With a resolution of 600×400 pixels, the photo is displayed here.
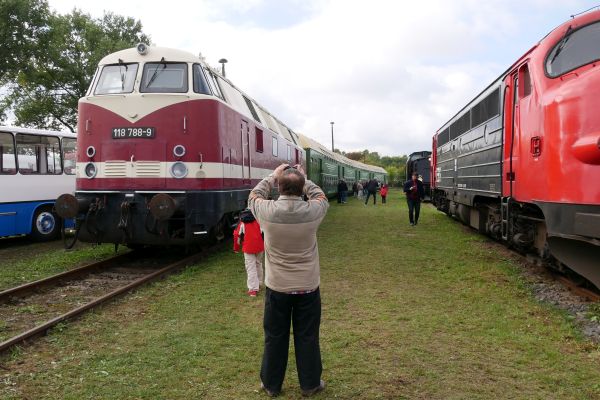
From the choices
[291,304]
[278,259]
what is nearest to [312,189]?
[278,259]

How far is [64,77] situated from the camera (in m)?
33.4

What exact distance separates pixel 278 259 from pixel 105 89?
21.5ft

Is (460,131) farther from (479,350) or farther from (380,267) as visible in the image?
(479,350)

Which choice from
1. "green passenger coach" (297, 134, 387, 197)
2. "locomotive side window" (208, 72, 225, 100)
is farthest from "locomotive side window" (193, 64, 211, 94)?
"green passenger coach" (297, 134, 387, 197)

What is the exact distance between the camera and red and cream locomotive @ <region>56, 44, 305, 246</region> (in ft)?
27.1

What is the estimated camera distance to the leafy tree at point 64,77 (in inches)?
1287

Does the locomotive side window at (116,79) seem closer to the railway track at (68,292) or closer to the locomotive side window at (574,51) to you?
the railway track at (68,292)

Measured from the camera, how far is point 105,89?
877 centimetres

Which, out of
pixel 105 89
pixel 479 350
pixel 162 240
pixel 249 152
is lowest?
pixel 479 350

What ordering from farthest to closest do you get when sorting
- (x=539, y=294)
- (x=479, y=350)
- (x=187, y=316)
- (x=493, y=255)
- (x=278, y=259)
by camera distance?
1. (x=493, y=255)
2. (x=539, y=294)
3. (x=187, y=316)
4. (x=479, y=350)
5. (x=278, y=259)

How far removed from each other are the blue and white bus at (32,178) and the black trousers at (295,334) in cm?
976

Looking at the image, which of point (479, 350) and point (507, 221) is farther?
point (507, 221)

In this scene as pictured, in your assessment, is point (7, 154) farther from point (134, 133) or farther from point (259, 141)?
point (259, 141)

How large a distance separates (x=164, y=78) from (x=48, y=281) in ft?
12.6
